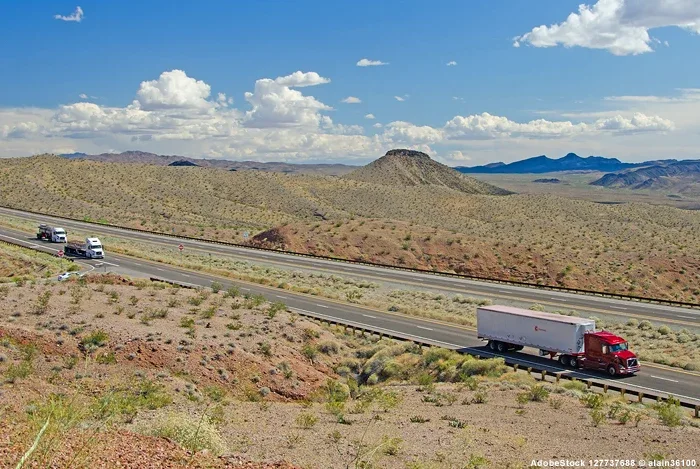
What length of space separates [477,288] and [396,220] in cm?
5134

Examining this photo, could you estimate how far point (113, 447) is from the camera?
11758 millimetres

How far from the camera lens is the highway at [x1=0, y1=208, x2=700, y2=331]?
4256 cm

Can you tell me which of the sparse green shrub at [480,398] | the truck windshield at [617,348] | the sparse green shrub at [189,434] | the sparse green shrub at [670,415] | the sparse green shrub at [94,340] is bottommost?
the sparse green shrub at [480,398]

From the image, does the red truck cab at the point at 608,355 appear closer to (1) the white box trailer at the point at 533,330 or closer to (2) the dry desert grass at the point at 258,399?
(1) the white box trailer at the point at 533,330

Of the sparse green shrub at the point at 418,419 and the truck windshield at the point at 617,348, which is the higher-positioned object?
the sparse green shrub at the point at 418,419

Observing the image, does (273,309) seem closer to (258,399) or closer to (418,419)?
(258,399)

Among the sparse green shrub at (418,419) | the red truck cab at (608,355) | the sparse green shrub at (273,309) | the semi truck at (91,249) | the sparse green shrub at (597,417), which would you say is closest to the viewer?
the sparse green shrub at (597,417)

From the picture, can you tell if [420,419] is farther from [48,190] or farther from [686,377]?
[48,190]

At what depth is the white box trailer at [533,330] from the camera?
28609 mm

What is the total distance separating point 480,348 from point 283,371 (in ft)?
35.9

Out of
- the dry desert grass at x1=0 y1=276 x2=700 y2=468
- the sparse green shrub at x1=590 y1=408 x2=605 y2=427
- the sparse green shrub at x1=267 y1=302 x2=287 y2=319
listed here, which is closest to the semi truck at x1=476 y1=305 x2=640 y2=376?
the dry desert grass at x1=0 y1=276 x2=700 y2=468

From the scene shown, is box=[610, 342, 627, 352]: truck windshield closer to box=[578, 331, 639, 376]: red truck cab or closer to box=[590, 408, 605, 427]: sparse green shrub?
box=[578, 331, 639, 376]: red truck cab

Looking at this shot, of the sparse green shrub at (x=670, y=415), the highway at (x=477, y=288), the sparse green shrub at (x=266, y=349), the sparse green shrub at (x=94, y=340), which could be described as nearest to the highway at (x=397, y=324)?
the sparse green shrub at (x=670, y=415)

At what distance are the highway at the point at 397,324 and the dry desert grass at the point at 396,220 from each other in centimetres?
2645
